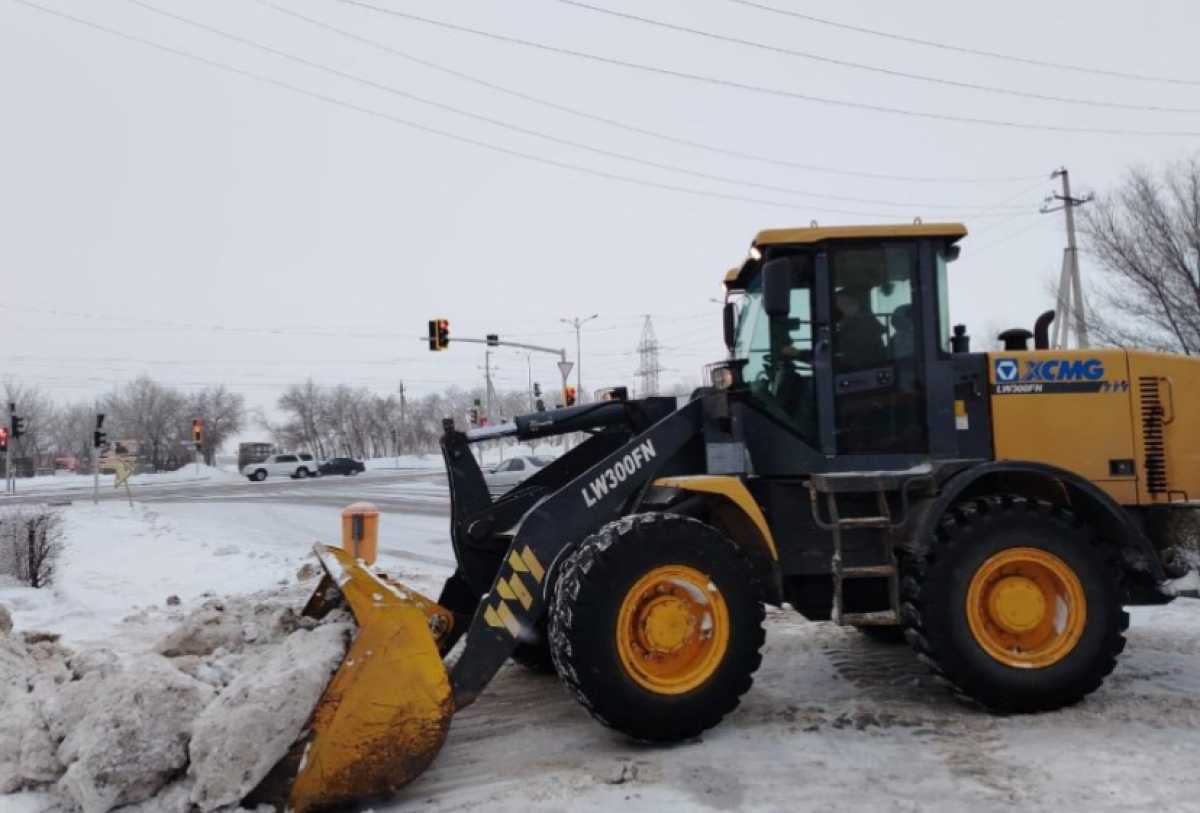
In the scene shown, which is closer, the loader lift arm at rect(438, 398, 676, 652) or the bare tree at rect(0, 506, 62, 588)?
the loader lift arm at rect(438, 398, 676, 652)

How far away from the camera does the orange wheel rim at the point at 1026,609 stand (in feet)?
16.2

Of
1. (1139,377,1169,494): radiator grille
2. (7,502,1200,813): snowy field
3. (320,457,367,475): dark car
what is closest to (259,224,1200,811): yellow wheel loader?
(1139,377,1169,494): radiator grille

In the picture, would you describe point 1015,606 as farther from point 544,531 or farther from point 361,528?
point 361,528

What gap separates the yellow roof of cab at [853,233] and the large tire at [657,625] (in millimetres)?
1897

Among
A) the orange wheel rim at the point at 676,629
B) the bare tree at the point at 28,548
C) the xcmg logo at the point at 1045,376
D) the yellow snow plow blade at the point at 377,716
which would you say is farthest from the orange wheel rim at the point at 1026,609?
the bare tree at the point at 28,548

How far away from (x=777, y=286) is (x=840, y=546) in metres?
1.56

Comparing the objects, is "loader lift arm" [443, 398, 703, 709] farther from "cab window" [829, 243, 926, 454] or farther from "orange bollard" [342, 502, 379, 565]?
"orange bollard" [342, 502, 379, 565]

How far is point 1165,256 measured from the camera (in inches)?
861

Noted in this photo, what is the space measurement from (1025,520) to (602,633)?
8.24ft

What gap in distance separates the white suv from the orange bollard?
52294 millimetres

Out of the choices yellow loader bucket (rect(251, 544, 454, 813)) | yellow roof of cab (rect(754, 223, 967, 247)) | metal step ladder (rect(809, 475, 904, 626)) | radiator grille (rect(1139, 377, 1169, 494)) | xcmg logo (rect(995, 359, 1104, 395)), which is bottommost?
yellow loader bucket (rect(251, 544, 454, 813))

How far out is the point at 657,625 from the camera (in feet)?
15.0

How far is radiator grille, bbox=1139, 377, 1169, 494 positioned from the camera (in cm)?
552

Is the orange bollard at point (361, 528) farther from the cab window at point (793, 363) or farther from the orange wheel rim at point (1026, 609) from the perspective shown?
the orange wheel rim at point (1026, 609)
